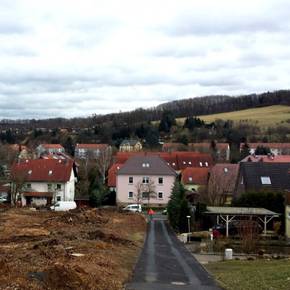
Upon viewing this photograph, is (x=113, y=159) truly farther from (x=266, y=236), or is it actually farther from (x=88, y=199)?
(x=266, y=236)

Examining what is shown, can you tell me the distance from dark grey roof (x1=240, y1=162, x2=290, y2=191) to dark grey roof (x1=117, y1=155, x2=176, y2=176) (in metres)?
25.9

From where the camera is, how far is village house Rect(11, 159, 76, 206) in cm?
7650

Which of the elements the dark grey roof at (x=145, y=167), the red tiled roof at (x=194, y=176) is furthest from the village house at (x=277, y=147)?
the dark grey roof at (x=145, y=167)

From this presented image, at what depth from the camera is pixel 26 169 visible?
7912cm

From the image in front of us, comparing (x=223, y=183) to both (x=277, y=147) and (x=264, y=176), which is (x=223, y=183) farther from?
(x=277, y=147)

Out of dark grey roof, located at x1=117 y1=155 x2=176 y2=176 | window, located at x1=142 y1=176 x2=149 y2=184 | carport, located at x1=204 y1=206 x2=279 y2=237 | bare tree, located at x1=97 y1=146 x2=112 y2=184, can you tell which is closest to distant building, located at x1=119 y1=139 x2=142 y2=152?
bare tree, located at x1=97 y1=146 x2=112 y2=184

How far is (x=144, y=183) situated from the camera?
266ft

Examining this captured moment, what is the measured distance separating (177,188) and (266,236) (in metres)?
12.3

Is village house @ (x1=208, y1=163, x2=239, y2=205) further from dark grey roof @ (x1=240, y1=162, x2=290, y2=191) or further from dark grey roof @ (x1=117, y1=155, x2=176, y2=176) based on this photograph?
dark grey roof @ (x1=117, y1=155, x2=176, y2=176)

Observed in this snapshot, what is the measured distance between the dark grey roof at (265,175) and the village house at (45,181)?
3085 cm

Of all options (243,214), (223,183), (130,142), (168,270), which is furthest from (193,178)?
(130,142)

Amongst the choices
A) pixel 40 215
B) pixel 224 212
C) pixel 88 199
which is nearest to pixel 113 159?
pixel 88 199

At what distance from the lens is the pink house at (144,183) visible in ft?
264

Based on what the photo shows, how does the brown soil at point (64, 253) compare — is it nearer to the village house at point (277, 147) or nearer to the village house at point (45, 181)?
the village house at point (45, 181)
